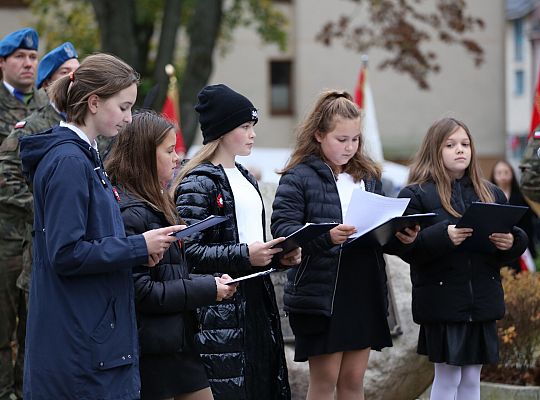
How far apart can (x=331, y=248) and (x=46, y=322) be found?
75.9 inches

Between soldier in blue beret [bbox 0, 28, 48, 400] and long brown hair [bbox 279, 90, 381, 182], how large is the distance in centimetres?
179

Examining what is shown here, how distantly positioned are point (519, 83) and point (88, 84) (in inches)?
1500

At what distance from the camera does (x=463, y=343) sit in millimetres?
5969

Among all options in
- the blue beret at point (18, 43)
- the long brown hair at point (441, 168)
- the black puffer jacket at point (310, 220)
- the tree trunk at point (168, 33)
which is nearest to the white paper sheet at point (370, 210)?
the black puffer jacket at point (310, 220)

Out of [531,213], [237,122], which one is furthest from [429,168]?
[531,213]

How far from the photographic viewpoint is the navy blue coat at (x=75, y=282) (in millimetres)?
3996

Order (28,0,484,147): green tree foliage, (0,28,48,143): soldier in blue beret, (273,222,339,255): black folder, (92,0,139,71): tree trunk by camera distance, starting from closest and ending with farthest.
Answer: (273,222,339,255): black folder
(0,28,48,143): soldier in blue beret
(92,0,139,71): tree trunk
(28,0,484,147): green tree foliage

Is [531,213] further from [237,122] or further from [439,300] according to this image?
[237,122]

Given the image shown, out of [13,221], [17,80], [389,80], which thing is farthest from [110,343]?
[389,80]

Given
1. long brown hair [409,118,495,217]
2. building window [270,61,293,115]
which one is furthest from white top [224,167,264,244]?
building window [270,61,293,115]

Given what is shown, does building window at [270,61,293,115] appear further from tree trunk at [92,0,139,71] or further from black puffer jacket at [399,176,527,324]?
black puffer jacket at [399,176,527,324]

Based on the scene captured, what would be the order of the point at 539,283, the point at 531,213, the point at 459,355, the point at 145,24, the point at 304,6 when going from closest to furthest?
the point at 459,355 → the point at 539,283 → the point at 531,213 → the point at 145,24 → the point at 304,6

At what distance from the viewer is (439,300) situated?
6004mm

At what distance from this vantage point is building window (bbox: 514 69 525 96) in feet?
129
